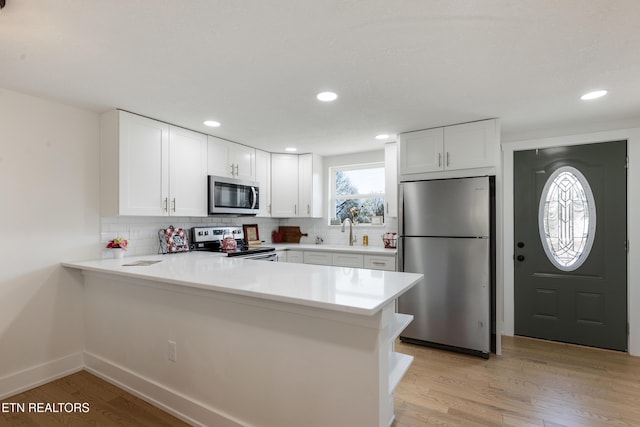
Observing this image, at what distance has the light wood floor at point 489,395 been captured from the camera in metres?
2.03

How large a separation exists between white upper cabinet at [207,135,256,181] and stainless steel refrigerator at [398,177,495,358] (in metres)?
1.95

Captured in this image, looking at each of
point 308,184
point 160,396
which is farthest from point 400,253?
point 160,396

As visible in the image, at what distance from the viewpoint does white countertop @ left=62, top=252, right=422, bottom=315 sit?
1411mm

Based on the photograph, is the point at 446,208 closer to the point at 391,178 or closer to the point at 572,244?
the point at 391,178

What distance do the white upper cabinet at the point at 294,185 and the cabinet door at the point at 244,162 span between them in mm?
413

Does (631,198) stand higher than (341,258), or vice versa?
(631,198)

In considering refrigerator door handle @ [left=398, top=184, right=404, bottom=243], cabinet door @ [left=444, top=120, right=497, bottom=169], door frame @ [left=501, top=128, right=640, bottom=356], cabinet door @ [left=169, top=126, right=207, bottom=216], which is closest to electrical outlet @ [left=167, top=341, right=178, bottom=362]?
cabinet door @ [left=169, top=126, right=207, bottom=216]

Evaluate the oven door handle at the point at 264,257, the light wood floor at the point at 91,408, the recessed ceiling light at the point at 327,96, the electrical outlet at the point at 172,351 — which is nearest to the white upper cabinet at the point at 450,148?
the recessed ceiling light at the point at 327,96

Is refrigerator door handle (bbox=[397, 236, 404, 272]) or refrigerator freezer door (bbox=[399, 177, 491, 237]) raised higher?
refrigerator freezer door (bbox=[399, 177, 491, 237])

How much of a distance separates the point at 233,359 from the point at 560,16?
2.37 m

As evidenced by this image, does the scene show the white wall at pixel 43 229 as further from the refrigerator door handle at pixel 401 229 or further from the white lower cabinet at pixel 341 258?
the refrigerator door handle at pixel 401 229

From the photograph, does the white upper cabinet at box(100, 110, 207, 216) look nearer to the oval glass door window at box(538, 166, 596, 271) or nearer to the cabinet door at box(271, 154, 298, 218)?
the cabinet door at box(271, 154, 298, 218)

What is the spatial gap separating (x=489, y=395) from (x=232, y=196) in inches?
120

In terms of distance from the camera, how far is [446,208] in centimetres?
313
